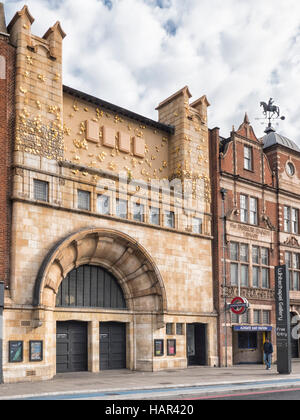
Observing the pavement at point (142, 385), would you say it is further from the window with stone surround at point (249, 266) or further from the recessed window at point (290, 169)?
the recessed window at point (290, 169)

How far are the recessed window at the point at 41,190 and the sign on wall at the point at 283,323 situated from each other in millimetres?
12716

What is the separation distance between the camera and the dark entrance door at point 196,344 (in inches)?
1230

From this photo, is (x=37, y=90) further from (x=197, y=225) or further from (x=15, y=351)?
(x=197, y=225)

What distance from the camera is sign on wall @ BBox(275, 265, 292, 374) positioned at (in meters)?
26.4

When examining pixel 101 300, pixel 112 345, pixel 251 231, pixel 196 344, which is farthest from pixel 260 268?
pixel 101 300

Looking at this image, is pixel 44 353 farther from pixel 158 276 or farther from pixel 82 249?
pixel 158 276

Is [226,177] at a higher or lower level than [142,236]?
higher

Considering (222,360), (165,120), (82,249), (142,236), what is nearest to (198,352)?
(222,360)

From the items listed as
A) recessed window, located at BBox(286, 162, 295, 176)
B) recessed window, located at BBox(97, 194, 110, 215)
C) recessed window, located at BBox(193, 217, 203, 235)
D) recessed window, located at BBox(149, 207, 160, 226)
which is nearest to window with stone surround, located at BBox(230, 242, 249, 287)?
recessed window, located at BBox(193, 217, 203, 235)

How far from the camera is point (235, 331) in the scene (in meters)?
33.8

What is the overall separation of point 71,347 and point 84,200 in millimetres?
7267

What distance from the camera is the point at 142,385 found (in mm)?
20438

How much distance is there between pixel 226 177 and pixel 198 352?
1100 cm

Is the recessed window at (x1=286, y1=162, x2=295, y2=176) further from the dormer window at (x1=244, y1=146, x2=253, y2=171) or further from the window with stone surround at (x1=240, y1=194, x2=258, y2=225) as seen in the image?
the window with stone surround at (x1=240, y1=194, x2=258, y2=225)
